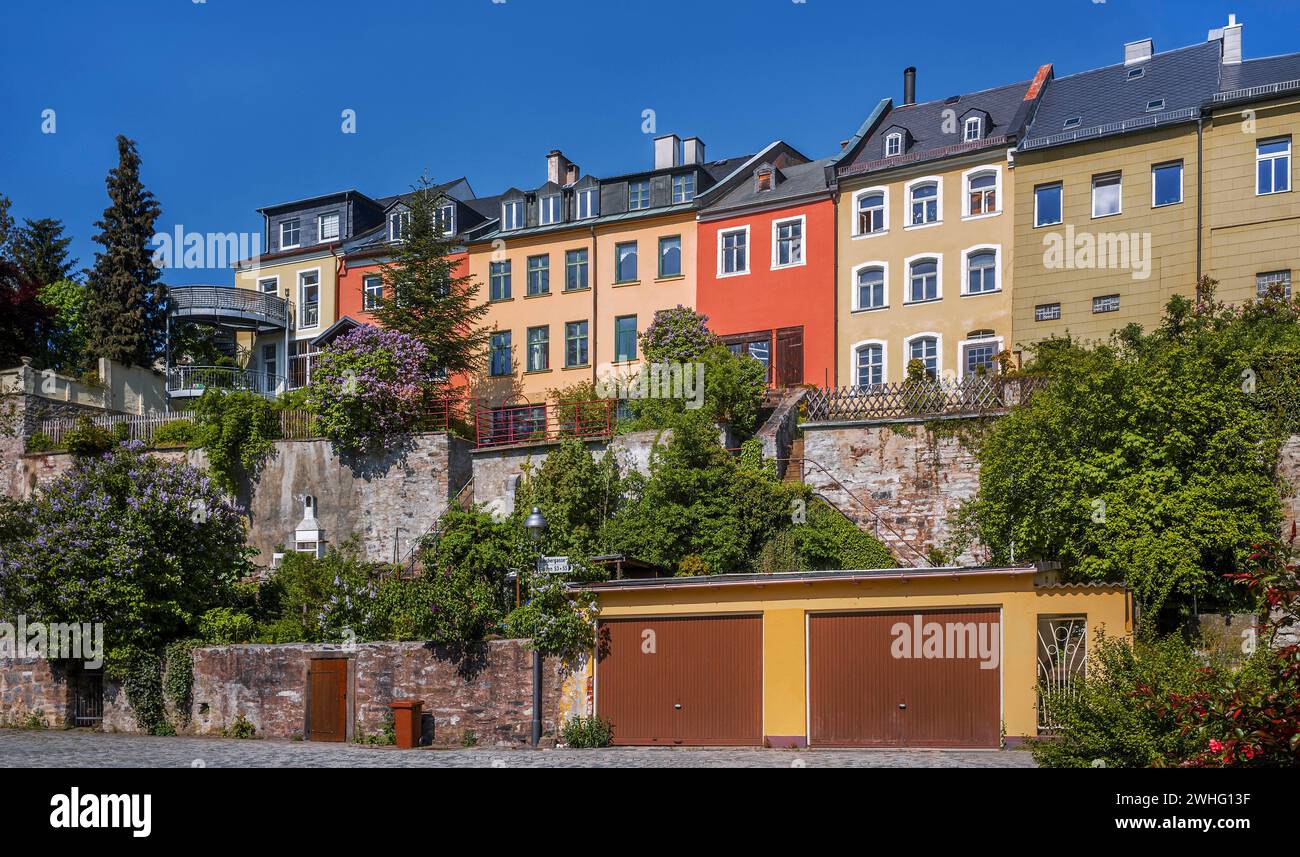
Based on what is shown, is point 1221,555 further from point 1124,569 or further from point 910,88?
point 910,88

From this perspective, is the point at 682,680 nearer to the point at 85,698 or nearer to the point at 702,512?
the point at 702,512

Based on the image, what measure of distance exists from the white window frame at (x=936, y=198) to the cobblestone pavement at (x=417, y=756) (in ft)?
61.8

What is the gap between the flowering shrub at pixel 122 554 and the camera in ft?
77.6

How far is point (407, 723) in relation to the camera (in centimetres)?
2070

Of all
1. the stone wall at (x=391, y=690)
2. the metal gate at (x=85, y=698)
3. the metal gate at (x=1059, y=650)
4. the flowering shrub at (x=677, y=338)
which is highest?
the flowering shrub at (x=677, y=338)

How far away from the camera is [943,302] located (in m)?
32.9

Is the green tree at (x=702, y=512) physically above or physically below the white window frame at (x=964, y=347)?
below

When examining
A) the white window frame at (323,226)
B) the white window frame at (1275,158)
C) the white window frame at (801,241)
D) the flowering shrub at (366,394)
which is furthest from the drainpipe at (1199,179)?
the white window frame at (323,226)

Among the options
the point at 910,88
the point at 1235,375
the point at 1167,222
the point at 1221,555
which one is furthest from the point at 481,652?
the point at 910,88

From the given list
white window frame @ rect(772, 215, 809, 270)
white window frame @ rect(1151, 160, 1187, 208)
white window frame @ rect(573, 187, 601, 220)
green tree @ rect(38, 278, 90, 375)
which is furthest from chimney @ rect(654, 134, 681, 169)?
green tree @ rect(38, 278, 90, 375)

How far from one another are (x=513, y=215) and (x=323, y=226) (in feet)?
27.2

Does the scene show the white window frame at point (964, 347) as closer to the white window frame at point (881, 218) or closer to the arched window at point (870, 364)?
the arched window at point (870, 364)

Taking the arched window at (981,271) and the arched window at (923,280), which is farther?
the arched window at (923,280)
